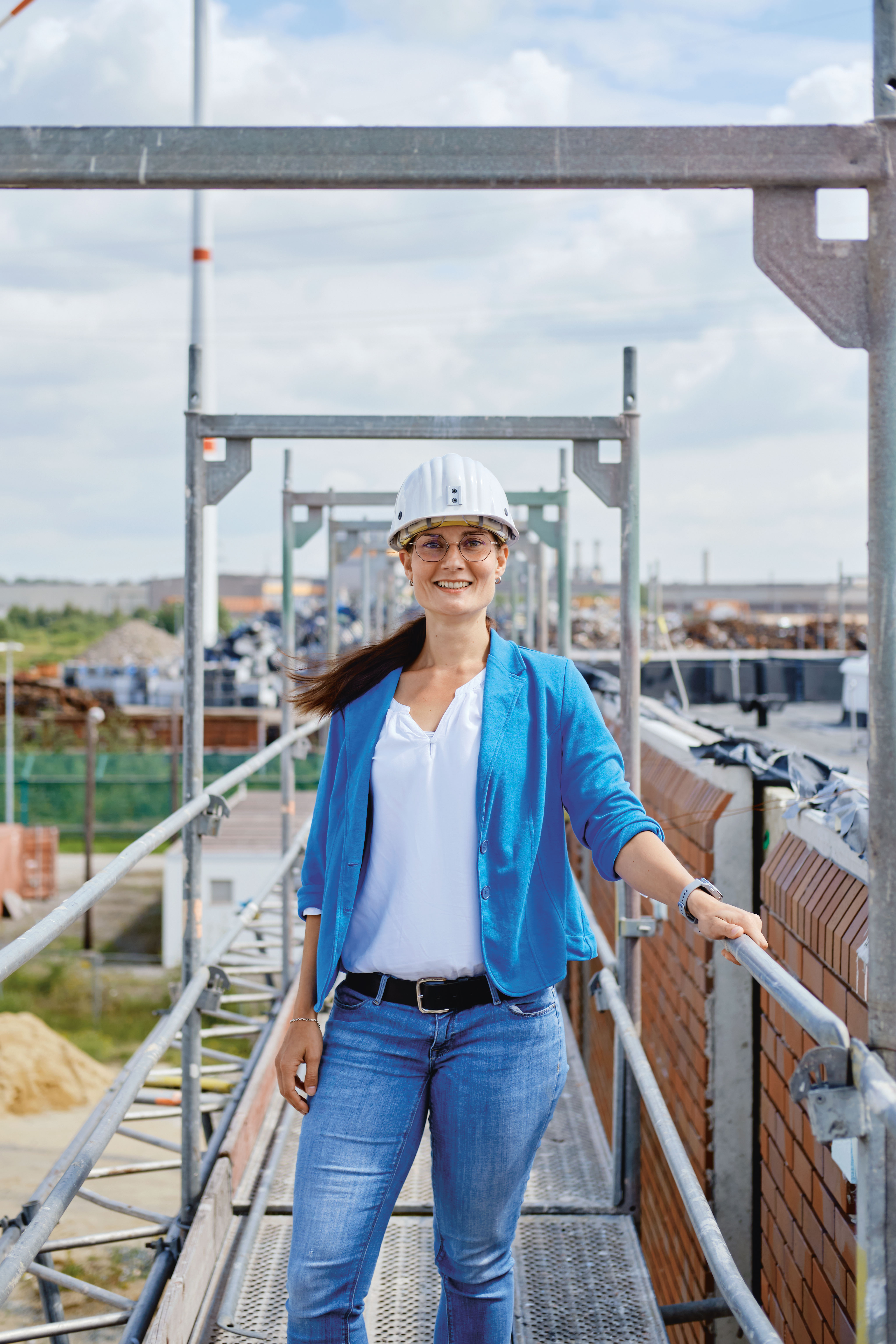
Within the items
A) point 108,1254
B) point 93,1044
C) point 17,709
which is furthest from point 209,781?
point 17,709

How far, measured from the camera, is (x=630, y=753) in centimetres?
353

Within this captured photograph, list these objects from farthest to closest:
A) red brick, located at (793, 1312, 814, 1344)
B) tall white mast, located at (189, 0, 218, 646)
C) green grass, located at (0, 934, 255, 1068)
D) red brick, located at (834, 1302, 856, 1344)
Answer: tall white mast, located at (189, 0, 218, 646) < green grass, located at (0, 934, 255, 1068) < red brick, located at (793, 1312, 814, 1344) < red brick, located at (834, 1302, 856, 1344)

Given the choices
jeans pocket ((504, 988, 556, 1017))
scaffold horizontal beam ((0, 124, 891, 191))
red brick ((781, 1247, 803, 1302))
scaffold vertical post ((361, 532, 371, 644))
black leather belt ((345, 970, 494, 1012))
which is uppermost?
scaffold vertical post ((361, 532, 371, 644))

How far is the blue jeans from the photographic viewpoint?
1992 mm

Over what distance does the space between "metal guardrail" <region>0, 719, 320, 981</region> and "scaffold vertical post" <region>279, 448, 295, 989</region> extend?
6.86ft

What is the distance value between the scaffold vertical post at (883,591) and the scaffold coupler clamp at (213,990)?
219 centimetres

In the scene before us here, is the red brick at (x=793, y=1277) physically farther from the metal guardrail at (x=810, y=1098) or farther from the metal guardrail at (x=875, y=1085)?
the metal guardrail at (x=875, y=1085)

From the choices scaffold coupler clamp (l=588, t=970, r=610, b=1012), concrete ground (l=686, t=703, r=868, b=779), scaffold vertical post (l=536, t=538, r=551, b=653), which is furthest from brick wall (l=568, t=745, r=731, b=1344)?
scaffold vertical post (l=536, t=538, r=551, b=653)

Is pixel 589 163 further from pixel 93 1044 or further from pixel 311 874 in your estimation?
pixel 93 1044

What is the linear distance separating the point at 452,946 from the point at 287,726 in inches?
179

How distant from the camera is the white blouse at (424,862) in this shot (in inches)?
80.8

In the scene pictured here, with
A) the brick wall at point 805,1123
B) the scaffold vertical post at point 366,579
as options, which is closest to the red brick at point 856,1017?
the brick wall at point 805,1123

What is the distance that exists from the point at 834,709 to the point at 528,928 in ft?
35.5

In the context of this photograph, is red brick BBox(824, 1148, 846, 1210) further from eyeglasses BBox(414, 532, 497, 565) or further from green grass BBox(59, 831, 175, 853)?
green grass BBox(59, 831, 175, 853)
